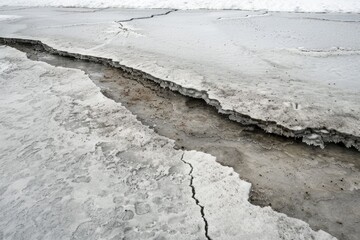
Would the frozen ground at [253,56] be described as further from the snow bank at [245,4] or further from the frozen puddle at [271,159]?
the snow bank at [245,4]

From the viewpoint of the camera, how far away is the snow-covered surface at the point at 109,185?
1.77 meters

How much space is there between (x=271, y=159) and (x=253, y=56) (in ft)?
7.58

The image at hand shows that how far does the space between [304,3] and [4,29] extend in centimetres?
832

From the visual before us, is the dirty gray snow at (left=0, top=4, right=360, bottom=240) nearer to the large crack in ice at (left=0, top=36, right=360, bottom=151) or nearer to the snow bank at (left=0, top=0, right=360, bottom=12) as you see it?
the large crack in ice at (left=0, top=36, right=360, bottom=151)

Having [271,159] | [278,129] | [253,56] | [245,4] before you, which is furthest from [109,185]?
[245,4]

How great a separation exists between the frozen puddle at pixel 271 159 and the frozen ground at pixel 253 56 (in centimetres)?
15

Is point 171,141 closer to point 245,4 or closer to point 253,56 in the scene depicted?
point 253,56

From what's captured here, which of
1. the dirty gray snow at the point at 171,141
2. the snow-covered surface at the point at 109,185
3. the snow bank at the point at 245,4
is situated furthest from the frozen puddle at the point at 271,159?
the snow bank at the point at 245,4

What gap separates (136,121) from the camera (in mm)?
2938

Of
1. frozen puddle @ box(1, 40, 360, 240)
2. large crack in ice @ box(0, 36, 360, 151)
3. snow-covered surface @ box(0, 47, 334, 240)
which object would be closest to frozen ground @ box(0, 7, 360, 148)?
large crack in ice @ box(0, 36, 360, 151)

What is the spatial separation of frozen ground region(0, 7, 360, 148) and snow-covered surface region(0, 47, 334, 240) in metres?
0.91

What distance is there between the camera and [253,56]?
428cm

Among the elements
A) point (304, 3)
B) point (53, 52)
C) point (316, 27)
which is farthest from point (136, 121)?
point (304, 3)

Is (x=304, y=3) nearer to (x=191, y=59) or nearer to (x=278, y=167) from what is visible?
(x=191, y=59)
